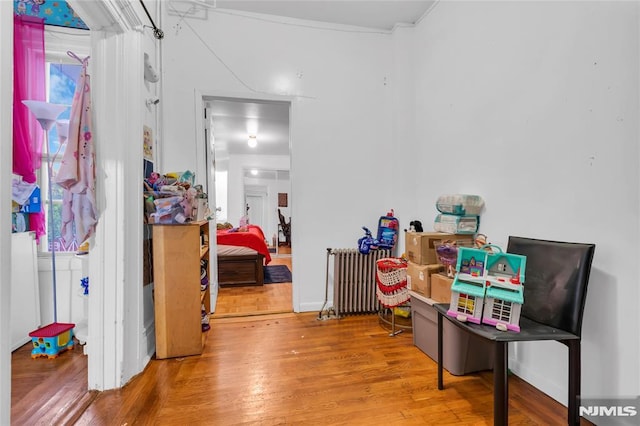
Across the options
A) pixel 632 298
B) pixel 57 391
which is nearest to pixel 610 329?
pixel 632 298

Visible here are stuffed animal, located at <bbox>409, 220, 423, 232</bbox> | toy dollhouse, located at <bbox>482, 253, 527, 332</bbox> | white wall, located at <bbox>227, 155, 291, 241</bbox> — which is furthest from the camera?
white wall, located at <bbox>227, 155, 291, 241</bbox>

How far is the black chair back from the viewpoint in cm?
135

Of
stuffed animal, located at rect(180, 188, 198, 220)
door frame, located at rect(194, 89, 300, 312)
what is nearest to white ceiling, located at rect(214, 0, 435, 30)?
door frame, located at rect(194, 89, 300, 312)

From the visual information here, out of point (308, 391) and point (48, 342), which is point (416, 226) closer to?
point (308, 391)

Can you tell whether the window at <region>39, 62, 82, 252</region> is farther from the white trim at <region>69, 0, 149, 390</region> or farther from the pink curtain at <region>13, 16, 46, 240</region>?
the white trim at <region>69, 0, 149, 390</region>

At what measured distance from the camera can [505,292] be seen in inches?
55.1

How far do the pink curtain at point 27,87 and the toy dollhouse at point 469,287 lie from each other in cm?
288

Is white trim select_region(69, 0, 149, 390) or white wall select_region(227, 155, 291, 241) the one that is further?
white wall select_region(227, 155, 291, 241)

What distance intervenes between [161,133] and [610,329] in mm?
3284

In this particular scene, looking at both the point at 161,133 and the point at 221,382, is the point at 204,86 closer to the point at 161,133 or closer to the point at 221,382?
the point at 161,133

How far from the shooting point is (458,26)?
7.95ft

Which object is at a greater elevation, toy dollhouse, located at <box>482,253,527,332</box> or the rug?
toy dollhouse, located at <box>482,253,527,332</box>

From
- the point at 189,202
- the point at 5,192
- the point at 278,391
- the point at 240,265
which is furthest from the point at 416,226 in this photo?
the point at 5,192

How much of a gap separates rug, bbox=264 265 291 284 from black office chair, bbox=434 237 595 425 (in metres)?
3.09
